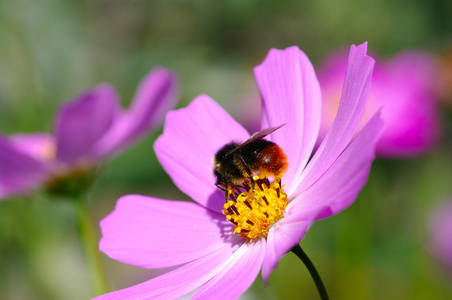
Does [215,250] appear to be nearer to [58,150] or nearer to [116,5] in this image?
[58,150]

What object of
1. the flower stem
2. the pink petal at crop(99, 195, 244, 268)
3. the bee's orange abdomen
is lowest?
the pink petal at crop(99, 195, 244, 268)

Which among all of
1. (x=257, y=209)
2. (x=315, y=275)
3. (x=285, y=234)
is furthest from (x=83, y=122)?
(x=315, y=275)

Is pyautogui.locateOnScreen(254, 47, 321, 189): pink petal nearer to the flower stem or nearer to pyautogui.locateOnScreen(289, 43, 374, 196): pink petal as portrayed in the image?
pyautogui.locateOnScreen(289, 43, 374, 196): pink petal

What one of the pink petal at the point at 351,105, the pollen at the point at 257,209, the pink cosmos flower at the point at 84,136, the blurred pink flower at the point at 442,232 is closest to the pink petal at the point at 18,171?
the pink cosmos flower at the point at 84,136

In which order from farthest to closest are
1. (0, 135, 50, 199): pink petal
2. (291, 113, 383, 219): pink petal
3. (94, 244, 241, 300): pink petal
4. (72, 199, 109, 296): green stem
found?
(0, 135, 50, 199): pink petal → (72, 199, 109, 296): green stem → (94, 244, 241, 300): pink petal → (291, 113, 383, 219): pink petal

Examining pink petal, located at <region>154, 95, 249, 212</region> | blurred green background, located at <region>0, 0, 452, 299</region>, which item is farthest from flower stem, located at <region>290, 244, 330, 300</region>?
blurred green background, located at <region>0, 0, 452, 299</region>

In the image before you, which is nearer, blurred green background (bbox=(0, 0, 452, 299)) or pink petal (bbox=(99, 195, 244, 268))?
pink petal (bbox=(99, 195, 244, 268))

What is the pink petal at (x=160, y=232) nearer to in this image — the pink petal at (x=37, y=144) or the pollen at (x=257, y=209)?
the pollen at (x=257, y=209)

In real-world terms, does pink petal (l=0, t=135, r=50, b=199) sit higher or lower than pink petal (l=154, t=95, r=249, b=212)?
lower

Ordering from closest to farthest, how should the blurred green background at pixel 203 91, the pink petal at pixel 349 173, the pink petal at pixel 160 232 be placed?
the pink petal at pixel 349 173
the pink petal at pixel 160 232
the blurred green background at pixel 203 91
